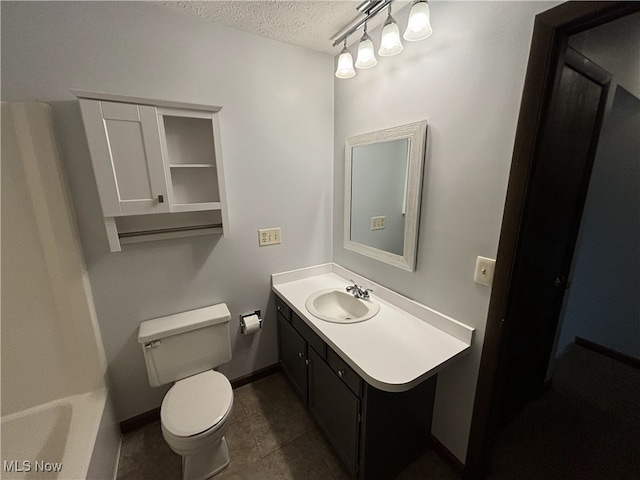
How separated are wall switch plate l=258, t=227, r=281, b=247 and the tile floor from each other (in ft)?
3.74

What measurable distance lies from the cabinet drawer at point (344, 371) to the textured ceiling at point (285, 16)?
1753mm

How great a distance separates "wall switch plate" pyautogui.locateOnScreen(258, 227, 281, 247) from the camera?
1.82m

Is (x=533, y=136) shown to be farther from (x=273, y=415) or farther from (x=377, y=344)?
(x=273, y=415)

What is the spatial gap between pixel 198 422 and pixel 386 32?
205 centimetres

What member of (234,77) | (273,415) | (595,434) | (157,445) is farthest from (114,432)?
(595,434)

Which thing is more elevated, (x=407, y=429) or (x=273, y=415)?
(x=407, y=429)

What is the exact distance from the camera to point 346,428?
129cm

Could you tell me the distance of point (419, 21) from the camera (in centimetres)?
108

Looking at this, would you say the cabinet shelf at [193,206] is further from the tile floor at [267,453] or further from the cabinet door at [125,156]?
the tile floor at [267,453]

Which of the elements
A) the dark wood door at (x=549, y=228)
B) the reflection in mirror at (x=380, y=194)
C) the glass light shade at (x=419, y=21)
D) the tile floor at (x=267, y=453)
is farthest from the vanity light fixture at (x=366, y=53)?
the tile floor at (x=267, y=453)

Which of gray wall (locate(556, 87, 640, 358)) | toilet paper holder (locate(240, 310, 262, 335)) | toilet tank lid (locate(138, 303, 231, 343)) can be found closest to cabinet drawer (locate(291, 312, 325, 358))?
toilet paper holder (locate(240, 310, 262, 335))

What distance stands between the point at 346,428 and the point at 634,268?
2.60 metres

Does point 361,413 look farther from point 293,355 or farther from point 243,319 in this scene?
point 243,319

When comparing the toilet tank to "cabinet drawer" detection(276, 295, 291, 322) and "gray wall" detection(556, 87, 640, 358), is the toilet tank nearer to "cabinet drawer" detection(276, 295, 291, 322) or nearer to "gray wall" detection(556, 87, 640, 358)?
"cabinet drawer" detection(276, 295, 291, 322)
